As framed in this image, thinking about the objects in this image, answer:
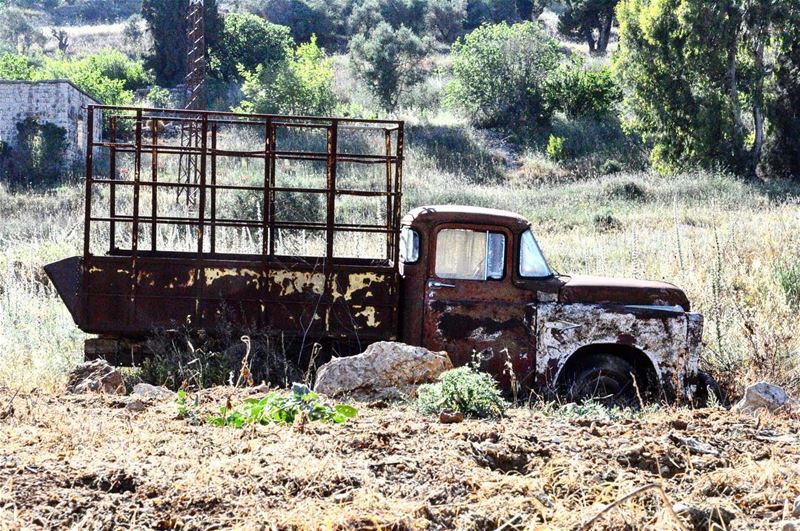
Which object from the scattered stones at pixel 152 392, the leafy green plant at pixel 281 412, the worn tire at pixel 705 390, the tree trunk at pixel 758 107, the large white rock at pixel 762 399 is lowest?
the worn tire at pixel 705 390

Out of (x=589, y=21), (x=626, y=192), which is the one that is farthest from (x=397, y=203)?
(x=589, y=21)

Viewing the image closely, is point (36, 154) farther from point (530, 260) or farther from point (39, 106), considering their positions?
point (530, 260)

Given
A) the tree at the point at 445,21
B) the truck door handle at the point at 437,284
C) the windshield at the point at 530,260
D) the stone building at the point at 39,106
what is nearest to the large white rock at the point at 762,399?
the windshield at the point at 530,260

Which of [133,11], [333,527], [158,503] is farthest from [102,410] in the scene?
[133,11]

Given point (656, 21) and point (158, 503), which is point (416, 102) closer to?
point (656, 21)

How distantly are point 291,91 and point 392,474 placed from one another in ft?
142

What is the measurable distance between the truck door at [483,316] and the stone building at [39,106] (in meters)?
31.7

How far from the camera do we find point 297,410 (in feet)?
20.7

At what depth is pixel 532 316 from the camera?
30.3ft

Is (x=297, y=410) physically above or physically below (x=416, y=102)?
below

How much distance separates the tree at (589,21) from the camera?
220 feet

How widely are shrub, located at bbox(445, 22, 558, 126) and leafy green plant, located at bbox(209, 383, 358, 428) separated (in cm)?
3948

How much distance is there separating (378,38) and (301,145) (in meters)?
17.5

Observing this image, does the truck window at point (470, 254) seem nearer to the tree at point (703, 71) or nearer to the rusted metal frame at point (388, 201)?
the rusted metal frame at point (388, 201)
